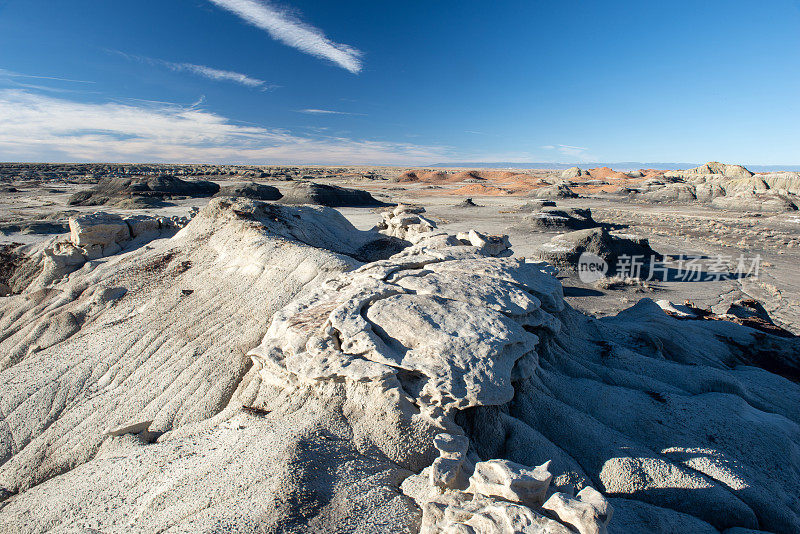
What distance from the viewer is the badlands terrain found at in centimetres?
232

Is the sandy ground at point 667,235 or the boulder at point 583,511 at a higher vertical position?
the boulder at point 583,511

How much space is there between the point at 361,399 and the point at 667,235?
17745 millimetres

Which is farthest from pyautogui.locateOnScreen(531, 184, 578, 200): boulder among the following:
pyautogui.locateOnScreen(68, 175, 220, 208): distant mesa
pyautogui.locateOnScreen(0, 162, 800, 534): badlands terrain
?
pyautogui.locateOnScreen(0, 162, 800, 534): badlands terrain

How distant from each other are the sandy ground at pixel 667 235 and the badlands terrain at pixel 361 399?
2894 millimetres

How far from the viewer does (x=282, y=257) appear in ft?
17.4

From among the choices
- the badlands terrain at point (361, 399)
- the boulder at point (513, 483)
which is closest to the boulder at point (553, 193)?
the badlands terrain at point (361, 399)

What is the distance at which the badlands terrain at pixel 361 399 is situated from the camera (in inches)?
91.3

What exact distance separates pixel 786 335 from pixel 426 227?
629 centimetres

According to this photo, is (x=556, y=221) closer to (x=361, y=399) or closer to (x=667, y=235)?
(x=667, y=235)

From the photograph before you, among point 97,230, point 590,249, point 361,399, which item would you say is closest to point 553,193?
point 590,249

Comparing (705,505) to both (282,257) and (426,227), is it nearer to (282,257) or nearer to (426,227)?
(282,257)

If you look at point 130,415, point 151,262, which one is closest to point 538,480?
point 130,415

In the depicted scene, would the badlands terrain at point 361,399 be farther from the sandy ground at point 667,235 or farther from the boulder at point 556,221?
the boulder at point 556,221

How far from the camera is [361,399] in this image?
9.60 feet
